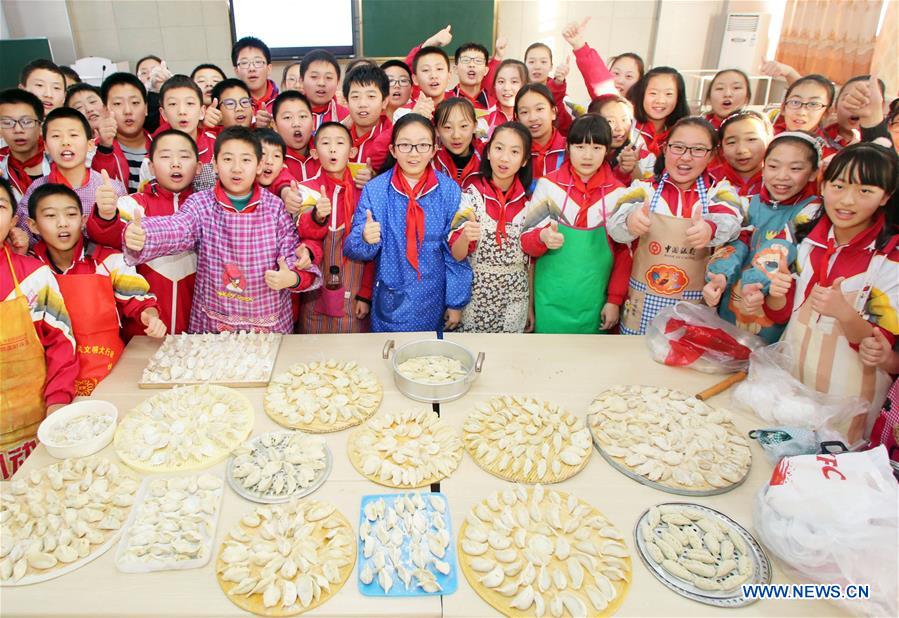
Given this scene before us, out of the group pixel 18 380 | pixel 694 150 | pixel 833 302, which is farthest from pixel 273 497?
pixel 694 150

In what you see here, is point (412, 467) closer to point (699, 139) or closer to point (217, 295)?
point (217, 295)

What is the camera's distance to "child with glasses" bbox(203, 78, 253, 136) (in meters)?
2.72

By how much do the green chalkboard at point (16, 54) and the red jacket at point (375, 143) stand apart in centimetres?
425

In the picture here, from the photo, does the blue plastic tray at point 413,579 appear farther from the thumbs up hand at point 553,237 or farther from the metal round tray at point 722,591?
the thumbs up hand at point 553,237

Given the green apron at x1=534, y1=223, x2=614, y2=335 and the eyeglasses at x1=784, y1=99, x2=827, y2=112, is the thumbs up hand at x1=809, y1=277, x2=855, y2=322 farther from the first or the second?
the eyeglasses at x1=784, y1=99, x2=827, y2=112

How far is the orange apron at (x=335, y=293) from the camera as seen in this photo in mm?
2355

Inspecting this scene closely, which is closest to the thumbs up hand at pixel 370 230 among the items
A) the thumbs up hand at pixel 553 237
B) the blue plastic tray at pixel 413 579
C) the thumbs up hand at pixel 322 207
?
the thumbs up hand at pixel 322 207

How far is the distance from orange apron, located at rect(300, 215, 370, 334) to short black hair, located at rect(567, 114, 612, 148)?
1019mm

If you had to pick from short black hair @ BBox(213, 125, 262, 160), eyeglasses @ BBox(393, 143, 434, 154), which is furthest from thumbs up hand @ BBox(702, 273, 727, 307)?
short black hair @ BBox(213, 125, 262, 160)

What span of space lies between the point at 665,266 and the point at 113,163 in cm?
249

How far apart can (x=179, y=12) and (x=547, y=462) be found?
5.92 meters

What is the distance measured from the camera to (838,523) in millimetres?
1064

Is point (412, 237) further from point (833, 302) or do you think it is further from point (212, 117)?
point (833, 302)

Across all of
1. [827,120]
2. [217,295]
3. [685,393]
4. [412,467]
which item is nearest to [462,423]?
[412,467]
